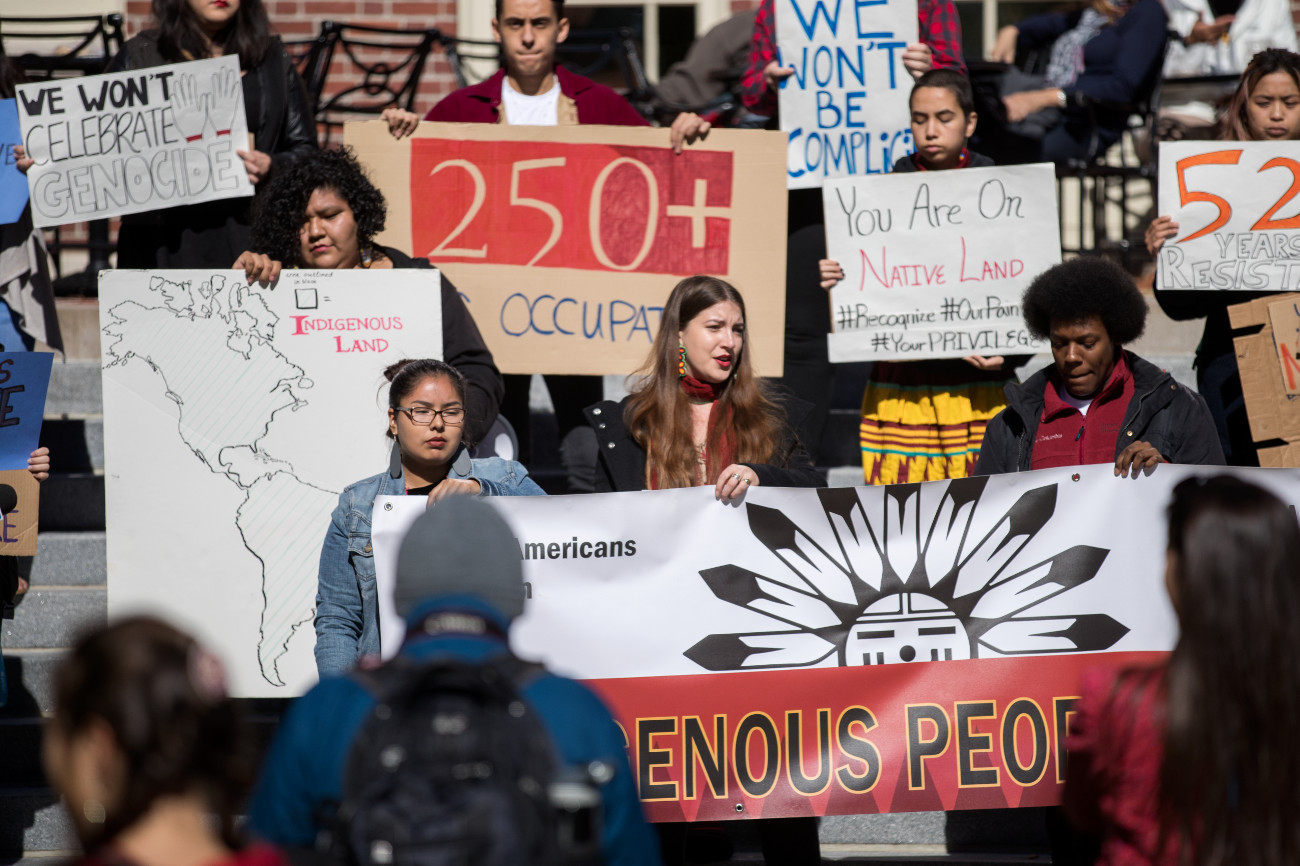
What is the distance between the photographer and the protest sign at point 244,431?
4246mm

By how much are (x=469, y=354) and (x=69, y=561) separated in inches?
76.5

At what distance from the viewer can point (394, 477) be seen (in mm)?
3807

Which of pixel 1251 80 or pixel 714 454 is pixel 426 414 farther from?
pixel 1251 80

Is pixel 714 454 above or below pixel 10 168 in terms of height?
below

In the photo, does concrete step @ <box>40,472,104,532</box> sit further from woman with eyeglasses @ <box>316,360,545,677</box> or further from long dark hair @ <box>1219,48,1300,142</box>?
long dark hair @ <box>1219,48,1300,142</box>

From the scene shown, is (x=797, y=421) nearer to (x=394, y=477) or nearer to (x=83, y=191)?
(x=394, y=477)

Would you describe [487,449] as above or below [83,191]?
below

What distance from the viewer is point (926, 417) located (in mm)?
4969

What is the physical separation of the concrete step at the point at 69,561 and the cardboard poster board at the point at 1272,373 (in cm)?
413

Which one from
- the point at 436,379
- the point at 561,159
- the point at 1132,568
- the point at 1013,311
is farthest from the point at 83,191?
the point at 1132,568

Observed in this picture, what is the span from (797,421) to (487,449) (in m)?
1.22

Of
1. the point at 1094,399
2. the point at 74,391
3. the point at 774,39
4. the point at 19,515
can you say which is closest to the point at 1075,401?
the point at 1094,399

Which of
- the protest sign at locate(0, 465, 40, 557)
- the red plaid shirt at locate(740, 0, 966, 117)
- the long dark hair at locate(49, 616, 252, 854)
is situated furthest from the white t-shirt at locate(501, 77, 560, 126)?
the long dark hair at locate(49, 616, 252, 854)

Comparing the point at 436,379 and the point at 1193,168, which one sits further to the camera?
the point at 1193,168
